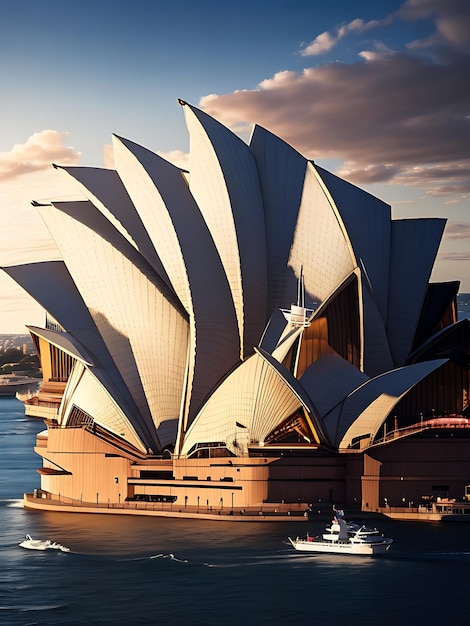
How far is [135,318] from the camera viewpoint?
230 ft

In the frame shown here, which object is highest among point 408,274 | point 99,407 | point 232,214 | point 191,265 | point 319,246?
point 232,214

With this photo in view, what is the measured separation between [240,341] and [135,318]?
626cm

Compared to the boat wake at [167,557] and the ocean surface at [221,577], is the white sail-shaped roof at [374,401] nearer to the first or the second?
the ocean surface at [221,577]

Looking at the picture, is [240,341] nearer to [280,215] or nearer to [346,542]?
[280,215]

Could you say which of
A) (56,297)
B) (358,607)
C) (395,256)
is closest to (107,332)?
(56,297)

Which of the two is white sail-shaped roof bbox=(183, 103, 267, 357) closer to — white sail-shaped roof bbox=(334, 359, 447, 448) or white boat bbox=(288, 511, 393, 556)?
white sail-shaped roof bbox=(334, 359, 447, 448)

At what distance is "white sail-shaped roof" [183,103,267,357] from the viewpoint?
2751 inches

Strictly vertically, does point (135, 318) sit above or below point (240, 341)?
above

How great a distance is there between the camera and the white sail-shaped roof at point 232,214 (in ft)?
229

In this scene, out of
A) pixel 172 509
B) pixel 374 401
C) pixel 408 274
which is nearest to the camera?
pixel 374 401

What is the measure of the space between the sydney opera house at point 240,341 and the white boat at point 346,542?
29.1 feet

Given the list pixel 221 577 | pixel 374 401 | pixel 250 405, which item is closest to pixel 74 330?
pixel 250 405

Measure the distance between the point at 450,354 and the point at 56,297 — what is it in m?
23.9

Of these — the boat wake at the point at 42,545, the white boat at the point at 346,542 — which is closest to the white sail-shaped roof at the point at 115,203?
the boat wake at the point at 42,545
